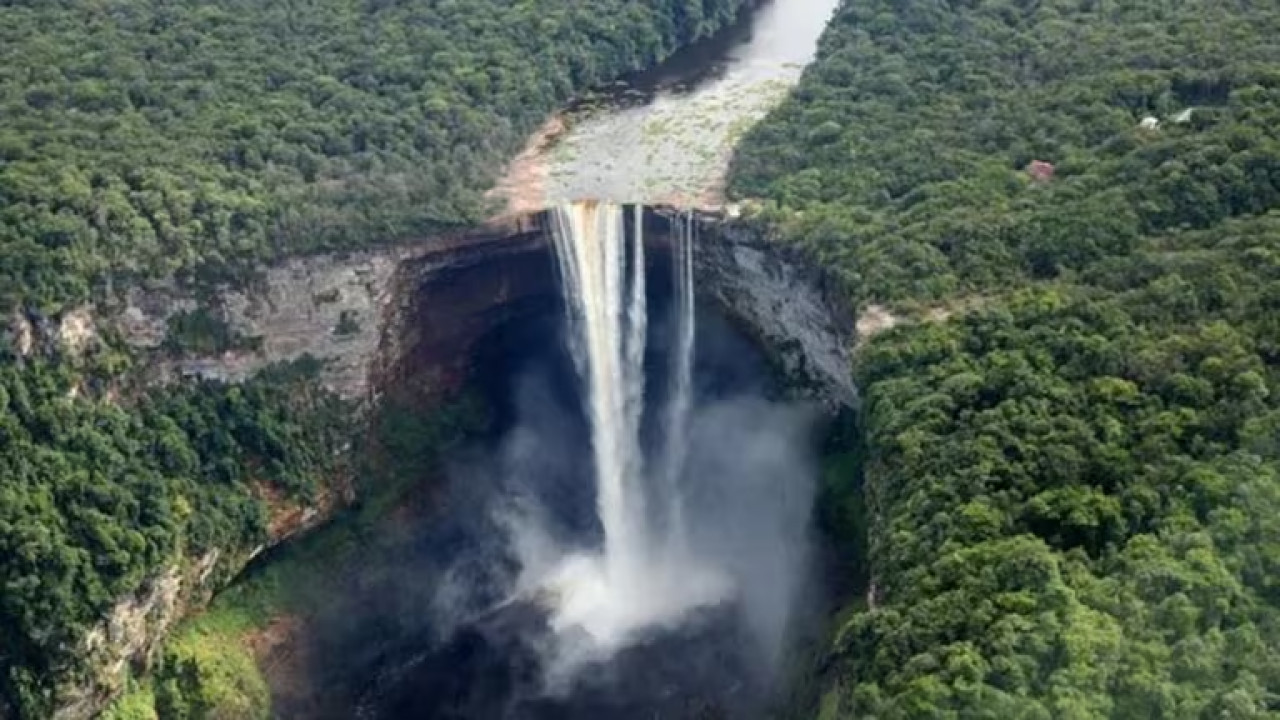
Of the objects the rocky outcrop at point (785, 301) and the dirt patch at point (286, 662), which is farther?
the rocky outcrop at point (785, 301)

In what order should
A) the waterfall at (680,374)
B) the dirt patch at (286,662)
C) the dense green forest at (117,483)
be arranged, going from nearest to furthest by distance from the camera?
the dense green forest at (117,483) < the dirt patch at (286,662) < the waterfall at (680,374)

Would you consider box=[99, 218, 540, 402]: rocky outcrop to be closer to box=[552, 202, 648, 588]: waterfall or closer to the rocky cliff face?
the rocky cliff face

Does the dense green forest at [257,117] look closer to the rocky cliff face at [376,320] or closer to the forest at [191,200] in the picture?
the forest at [191,200]

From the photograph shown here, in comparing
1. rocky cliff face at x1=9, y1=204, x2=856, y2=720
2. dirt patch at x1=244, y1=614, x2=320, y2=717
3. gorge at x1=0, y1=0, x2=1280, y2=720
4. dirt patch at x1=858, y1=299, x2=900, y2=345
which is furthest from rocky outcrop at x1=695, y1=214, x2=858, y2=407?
dirt patch at x1=244, y1=614, x2=320, y2=717

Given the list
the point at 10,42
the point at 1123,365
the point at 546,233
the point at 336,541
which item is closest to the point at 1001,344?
the point at 1123,365

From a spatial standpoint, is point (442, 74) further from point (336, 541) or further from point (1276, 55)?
point (1276, 55)

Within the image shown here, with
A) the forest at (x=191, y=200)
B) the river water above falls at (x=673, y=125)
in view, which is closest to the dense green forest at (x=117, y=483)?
the forest at (x=191, y=200)

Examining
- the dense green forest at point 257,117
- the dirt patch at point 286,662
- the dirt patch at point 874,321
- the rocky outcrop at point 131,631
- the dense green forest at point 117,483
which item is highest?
the dense green forest at point 257,117
